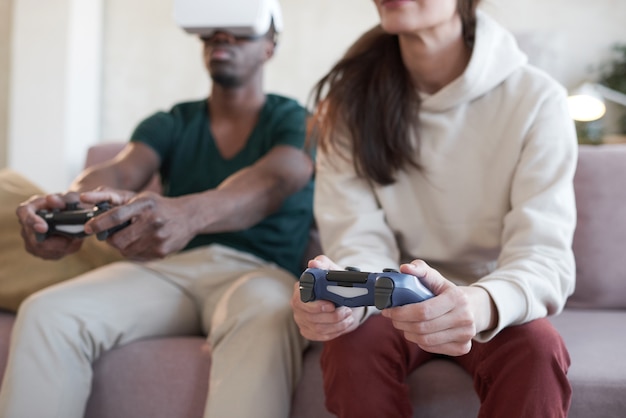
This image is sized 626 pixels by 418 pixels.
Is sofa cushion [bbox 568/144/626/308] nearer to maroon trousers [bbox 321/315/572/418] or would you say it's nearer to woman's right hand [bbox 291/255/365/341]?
maroon trousers [bbox 321/315/572/418]

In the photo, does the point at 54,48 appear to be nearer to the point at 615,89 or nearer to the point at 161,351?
the point at 161,351

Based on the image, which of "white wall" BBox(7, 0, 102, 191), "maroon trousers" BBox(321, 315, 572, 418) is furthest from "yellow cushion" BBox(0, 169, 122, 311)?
"white wall" BBox(7, 0, 102, 191)

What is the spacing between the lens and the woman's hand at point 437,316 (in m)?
0.85

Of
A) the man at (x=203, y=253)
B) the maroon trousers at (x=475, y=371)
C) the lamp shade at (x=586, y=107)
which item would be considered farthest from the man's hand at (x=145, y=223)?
the lamp shade at (x=586, y=107)

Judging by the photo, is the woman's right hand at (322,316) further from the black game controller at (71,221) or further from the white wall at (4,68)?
the white wall at (4,68)

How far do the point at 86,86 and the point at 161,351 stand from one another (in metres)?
2.43

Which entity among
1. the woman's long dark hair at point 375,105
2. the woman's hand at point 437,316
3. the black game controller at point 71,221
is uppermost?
the woman's long dark hair at point 375,105

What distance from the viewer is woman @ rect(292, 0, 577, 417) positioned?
102cm

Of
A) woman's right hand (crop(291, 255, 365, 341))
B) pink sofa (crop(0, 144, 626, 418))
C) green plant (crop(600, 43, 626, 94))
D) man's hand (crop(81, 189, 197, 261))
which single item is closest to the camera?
woman's right hand (crop(291, 255, 365, 341))

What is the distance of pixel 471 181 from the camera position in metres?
1.28

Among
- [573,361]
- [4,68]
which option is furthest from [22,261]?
[4,68]

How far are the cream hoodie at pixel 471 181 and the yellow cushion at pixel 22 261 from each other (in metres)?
0.58

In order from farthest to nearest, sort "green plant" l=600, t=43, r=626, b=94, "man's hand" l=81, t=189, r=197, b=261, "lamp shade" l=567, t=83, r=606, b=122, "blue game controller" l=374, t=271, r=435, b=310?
"green plant" l=600, t=43, r=626, b=94 < "lamp shade" l=567, t=83, r=606, b=122 < "man's hand" l=81, t=189, r=197, b=261 < "blue game controller" l=374, t=271, r=435, b=310

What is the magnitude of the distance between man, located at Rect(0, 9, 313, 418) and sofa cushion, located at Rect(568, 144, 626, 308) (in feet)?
1.93
